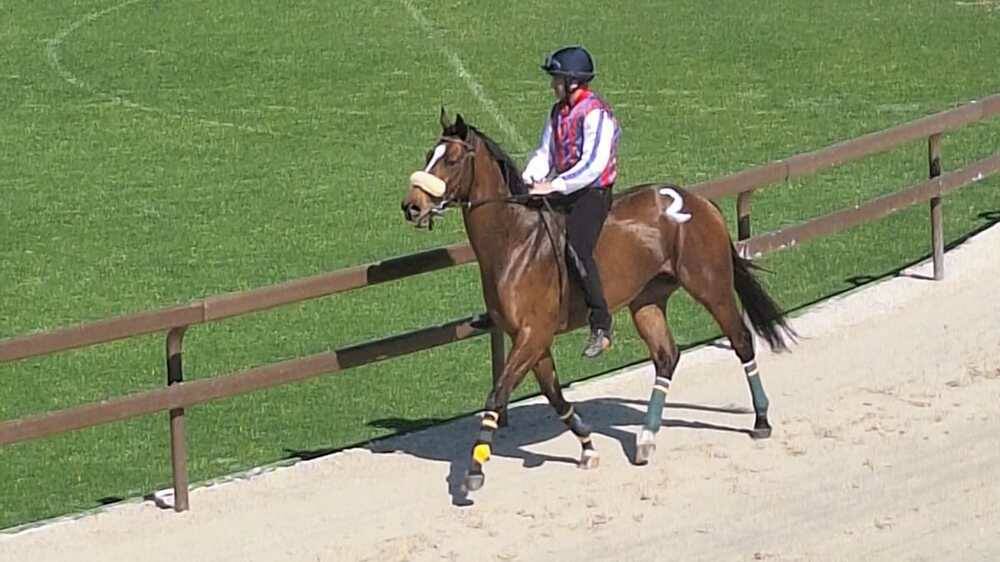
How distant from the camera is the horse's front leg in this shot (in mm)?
10617

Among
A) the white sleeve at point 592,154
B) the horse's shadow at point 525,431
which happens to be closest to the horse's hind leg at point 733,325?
the horse's shadow at point 525,431

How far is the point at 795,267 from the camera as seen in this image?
16.1m

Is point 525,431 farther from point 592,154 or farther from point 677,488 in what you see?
point 592,154

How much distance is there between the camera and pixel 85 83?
23.5 m

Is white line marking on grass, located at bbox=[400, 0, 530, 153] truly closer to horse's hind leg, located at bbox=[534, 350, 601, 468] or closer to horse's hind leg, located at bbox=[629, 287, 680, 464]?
horse's hind leg, located at bbox=[629, 287, 680, 464]

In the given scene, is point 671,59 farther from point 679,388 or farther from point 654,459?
point 654,459

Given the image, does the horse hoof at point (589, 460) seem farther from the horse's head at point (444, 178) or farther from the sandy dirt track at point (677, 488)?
the horse's head at point (444, 178)

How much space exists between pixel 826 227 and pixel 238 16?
44.6 feet

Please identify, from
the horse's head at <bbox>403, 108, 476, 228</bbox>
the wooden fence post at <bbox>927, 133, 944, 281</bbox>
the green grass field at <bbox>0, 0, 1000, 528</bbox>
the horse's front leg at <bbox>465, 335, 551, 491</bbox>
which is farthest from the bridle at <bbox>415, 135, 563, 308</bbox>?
the wooden fence post at <bbox>927, 133, 944, 281</bbox>

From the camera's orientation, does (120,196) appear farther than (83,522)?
Yes

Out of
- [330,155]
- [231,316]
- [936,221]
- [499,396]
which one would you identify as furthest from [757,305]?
[330,155]

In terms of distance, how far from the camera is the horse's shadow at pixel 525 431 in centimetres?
1168

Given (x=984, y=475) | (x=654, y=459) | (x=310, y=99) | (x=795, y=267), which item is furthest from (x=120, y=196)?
(x=984, y=475)

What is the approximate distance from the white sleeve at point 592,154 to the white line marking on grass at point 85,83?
10772 millimetres
